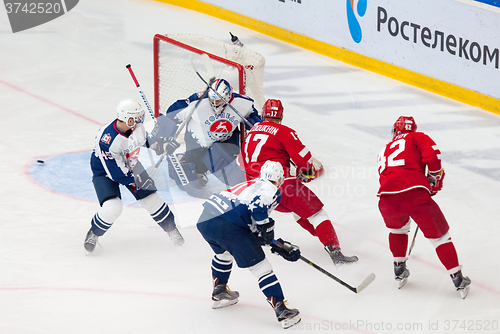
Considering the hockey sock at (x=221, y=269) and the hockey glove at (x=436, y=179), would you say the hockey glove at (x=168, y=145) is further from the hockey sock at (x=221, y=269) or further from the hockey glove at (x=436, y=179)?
the hockey glove at (x=436, y=179)

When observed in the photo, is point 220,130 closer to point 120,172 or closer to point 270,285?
point 120,172

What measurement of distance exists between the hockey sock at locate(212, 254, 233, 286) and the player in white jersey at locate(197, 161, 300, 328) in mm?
120

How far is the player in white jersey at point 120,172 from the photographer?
12.8ft

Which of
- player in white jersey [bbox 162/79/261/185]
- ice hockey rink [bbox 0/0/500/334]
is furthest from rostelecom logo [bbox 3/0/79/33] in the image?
player in white jersey [bbox 162/79/261/185]

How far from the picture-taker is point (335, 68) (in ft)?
25.6

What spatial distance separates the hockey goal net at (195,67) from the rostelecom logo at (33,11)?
4.30 meters

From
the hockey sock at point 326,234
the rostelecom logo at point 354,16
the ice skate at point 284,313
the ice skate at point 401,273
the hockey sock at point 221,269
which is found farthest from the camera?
the rostelecom logo at point 354,16

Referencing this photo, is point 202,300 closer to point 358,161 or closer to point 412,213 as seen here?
point 412,213

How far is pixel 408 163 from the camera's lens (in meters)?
3.51

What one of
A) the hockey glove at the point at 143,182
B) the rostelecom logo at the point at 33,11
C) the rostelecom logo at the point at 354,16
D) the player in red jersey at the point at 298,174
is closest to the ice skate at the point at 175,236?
the hockey glove at the point at 143,182

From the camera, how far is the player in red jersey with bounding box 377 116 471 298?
135 inches

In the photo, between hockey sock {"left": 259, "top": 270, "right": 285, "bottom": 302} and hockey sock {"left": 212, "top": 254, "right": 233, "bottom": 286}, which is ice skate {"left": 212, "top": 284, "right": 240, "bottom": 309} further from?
hockey sock {"left": 259, "top": 270, "right": 285, "bottom": 302}

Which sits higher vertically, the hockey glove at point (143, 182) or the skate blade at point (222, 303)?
the hockey glove at point (143, 182)

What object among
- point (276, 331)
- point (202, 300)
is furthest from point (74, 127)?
point (276, 331)
